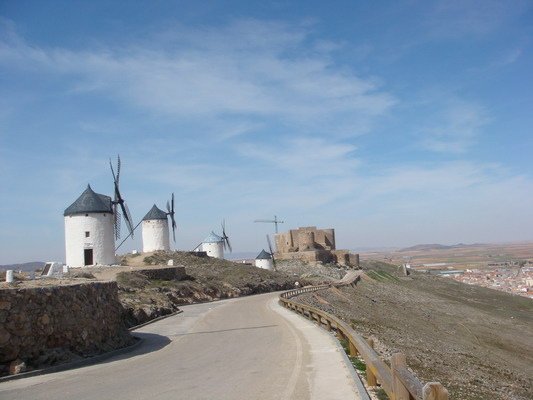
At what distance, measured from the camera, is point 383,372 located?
7.80m

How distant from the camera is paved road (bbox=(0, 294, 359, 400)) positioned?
940 cm

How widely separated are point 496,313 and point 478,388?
1465 inches

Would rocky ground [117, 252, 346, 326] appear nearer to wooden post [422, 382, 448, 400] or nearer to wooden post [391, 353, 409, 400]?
wooden post [391, 353, 409, 400]

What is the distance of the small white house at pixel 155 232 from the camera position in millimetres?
55156

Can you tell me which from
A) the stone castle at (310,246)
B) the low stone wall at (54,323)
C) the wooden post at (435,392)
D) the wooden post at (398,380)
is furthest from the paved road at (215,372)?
the stone castle at (310,246)

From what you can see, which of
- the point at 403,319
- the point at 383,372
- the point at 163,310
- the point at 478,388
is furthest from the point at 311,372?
the point at 403,319

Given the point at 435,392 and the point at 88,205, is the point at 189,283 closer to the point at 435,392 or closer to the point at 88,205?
the point at 88,205

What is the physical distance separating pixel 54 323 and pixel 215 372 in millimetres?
4126

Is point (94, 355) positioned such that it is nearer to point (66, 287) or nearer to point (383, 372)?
point (66, 287)

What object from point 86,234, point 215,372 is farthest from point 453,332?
point 86,234

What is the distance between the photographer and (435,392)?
4789 mm

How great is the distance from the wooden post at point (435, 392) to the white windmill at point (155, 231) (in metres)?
51.6

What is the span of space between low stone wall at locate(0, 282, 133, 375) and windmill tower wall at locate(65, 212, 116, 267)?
79.2 feet

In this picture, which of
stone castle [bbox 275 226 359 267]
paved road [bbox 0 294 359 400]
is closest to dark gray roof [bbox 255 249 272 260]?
stone castle [bbox 275 226 359 267]
